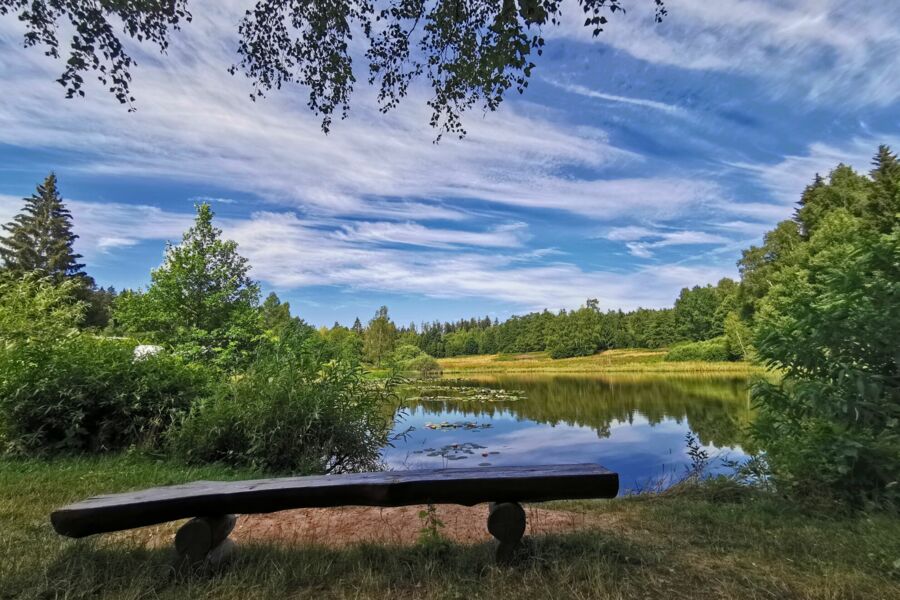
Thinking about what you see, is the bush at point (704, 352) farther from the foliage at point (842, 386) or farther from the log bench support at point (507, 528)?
the log bench support at point (507, 528)

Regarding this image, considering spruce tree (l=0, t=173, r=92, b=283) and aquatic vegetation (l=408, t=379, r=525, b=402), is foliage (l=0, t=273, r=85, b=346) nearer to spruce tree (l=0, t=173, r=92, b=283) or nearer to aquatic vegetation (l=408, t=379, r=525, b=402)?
aquatic vegetation (l=408, t=379, r=525, b=402)

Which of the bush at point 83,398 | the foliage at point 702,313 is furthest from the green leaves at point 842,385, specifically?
the foliage at point 702,313

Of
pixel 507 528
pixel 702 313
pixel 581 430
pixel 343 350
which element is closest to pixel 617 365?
pixel 702 313

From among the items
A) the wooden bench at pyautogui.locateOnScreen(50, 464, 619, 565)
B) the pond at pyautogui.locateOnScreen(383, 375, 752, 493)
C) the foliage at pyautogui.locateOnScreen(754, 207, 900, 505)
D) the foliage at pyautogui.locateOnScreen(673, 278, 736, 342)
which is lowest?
the pond at pyautogui.locateOnScreen(383, 375, 752, 493)

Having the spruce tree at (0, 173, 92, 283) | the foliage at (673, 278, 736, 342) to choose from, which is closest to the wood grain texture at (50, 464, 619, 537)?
the spruce tree at (0, 173, 92, 283)

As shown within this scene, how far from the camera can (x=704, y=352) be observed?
5206cm

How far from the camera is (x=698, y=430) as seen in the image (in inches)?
537

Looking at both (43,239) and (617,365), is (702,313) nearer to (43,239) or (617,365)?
(617,365)

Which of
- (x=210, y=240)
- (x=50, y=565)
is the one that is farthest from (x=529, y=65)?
(x=210, y=240)

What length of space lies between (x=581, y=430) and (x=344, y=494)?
14.0m

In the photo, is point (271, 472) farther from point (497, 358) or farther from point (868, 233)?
point (497, 358)

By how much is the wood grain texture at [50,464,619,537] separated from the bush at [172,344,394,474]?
10.3 feet

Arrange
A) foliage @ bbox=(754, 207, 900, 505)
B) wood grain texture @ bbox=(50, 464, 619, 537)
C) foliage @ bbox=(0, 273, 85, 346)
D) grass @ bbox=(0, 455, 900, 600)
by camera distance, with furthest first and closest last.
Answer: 1. foliage @ bbox=(0, 273, 85, 346)
2. foliage @ bbox=(754, 207, 900, 505)
3. wood grain texture @ bbox=(50, 464, 619, 537)
4. grass @ bbox=(0, 455, 900, 600)

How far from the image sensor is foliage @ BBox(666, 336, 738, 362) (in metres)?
49.7
